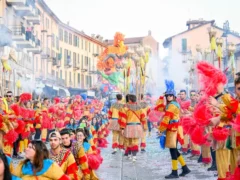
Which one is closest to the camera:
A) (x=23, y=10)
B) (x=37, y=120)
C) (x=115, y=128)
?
(x=115, y=128)

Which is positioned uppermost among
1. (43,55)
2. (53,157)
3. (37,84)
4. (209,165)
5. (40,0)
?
(40,0)

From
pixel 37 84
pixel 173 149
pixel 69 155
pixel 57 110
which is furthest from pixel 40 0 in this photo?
pixel 69 155

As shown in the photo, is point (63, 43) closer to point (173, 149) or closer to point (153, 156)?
point (153, 156)

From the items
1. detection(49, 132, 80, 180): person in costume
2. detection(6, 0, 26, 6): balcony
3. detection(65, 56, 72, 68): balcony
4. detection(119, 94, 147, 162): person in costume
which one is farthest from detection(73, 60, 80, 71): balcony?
detection(49, 132, 80, 180): person in costume

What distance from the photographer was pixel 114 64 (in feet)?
143

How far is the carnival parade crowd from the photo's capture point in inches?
211

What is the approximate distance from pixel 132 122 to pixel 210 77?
249 inches

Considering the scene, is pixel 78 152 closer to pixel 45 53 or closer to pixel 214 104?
pixel 214 104

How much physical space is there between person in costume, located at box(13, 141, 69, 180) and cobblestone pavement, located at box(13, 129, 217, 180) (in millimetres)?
4622

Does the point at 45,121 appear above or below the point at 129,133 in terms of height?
above

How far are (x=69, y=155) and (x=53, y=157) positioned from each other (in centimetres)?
20

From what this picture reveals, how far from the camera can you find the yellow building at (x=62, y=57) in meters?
49.4

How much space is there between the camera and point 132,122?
1289 centimetres

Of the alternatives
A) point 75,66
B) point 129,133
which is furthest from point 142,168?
point 75,66
